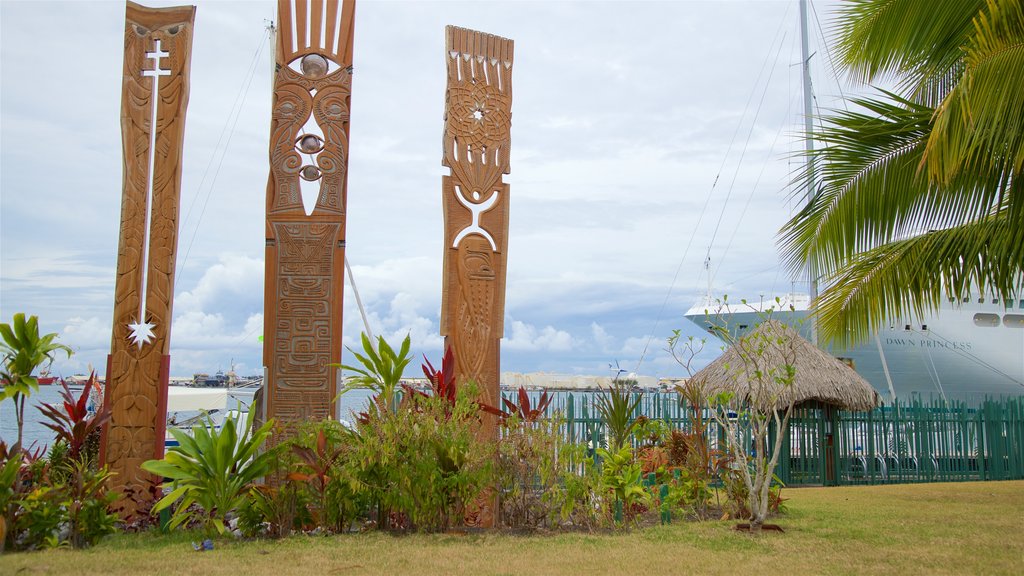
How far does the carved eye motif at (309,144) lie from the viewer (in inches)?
273

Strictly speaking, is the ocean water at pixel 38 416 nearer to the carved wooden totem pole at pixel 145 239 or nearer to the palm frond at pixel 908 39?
the carved wooden totem pole at pixel 145 239

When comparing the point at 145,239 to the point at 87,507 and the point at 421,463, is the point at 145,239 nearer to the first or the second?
the point at 87,507

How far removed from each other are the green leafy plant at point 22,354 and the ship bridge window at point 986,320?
985 inches

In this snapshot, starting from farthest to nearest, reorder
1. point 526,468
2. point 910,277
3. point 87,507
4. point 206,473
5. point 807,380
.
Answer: point 807,380
point 910,277
point 526,468
point 206,473
point 87,507

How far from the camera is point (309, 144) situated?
695cm

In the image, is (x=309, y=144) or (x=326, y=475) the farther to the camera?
(x=309, y=144)

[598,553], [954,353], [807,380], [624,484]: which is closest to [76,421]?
[598,553]

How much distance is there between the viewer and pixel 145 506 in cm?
627

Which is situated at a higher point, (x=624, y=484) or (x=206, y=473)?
(x=206, y=473)

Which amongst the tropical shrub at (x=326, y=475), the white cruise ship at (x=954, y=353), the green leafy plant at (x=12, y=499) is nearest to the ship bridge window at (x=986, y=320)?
the white cruise ship at (x=954, y=353)

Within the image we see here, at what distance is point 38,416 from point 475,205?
3126 cm

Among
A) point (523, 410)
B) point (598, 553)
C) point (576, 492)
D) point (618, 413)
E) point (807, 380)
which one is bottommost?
point (598, 553)

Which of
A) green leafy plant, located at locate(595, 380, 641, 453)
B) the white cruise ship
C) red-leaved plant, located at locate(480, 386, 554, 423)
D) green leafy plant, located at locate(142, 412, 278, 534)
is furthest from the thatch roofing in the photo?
the white cruise ship

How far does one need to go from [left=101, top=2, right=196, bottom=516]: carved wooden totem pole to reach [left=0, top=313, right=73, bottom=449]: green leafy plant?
0.55 meters
